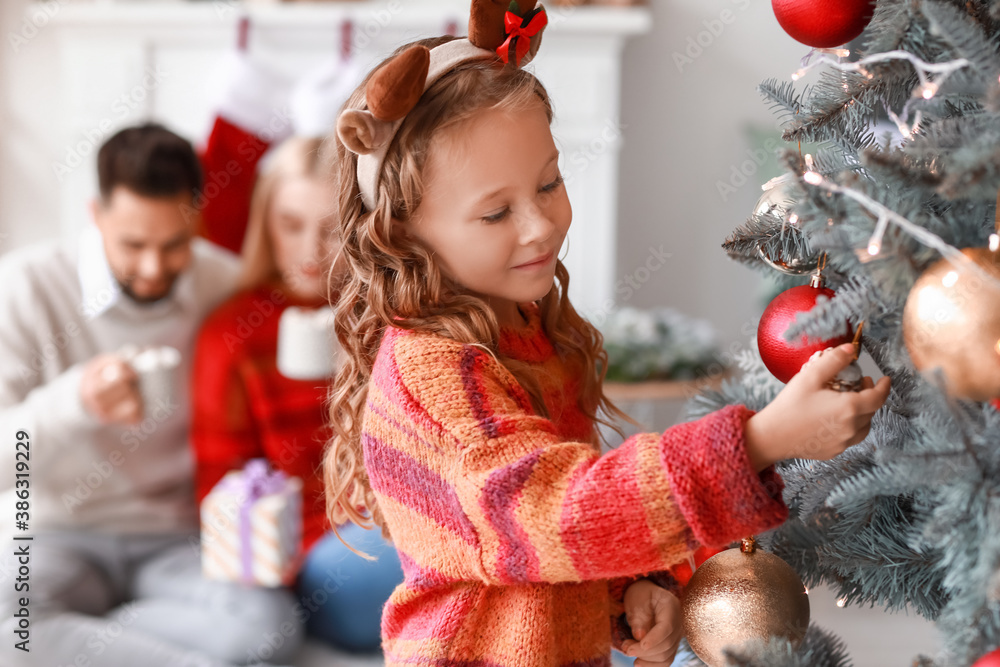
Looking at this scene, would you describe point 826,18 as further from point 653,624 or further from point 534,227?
point 653,624

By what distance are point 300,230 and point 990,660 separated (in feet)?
5.03

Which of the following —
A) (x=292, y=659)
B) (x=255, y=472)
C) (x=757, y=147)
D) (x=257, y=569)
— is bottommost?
(x=292, y=659)

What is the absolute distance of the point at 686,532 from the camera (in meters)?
0.49

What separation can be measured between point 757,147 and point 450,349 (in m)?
1.97

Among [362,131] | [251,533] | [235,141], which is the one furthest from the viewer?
[235,141]

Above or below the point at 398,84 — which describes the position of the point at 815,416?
below

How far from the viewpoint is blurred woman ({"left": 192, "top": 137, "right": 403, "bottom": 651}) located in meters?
1.67

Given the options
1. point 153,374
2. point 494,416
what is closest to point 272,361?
point 153,374

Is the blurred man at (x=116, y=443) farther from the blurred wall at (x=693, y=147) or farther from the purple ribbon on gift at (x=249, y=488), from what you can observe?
the blurred wall at (x=693, y=147)

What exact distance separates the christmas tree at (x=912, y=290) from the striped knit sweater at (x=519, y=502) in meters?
0.08

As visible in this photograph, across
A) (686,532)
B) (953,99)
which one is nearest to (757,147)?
(953,99)

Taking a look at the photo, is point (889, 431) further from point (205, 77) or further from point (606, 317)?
point (205, 77)

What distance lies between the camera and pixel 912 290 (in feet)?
1.43

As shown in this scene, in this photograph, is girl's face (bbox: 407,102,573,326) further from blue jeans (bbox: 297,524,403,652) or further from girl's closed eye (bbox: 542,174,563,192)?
blue jeans (bbox: 297,524,403,652)
